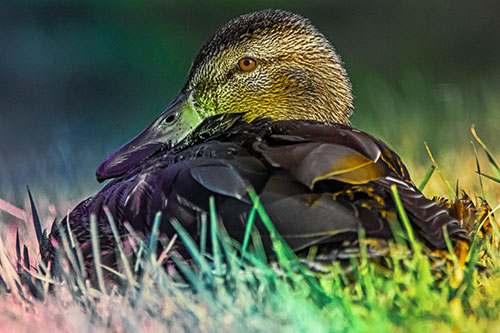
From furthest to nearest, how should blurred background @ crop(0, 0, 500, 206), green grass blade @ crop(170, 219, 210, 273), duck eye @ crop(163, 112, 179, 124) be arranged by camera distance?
1. blurred background @ crop(0, 0, 500, 206)
2. duck eye @ crop(163, 112, 179, 124)
3. green grass blade @ crop(170, 219, 210, 273)

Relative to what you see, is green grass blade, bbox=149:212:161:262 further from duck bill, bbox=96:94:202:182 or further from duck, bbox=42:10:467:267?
duck bill, bbox=96:94:202:182

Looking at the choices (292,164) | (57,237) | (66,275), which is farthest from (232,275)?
(57,237)

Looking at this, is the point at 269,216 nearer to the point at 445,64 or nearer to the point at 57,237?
the point at 57,237

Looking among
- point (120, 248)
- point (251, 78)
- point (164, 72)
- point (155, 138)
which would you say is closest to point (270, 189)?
point (120, 248)

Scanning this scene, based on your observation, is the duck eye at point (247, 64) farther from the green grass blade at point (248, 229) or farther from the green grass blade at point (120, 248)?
the green grass blade at point (248, 229)

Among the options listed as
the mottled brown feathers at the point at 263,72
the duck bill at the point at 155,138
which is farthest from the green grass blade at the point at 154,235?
the mottled brown feathers at the point at 263,72

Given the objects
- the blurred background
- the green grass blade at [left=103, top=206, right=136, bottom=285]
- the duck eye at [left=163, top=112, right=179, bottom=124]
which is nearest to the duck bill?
the duck eye at [left=163, top=112, right=179, bottom=124]

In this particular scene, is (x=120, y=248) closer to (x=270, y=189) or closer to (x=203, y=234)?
(x=203, y=234)
